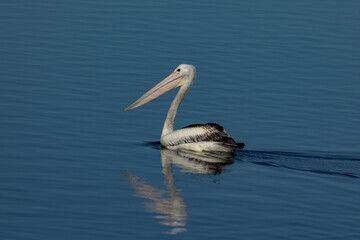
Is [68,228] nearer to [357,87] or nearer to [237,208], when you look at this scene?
[237,208]

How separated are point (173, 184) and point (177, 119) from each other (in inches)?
133

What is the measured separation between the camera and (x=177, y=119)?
12.4 m

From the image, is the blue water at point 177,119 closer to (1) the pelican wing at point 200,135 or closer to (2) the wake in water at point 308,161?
(2) the wake in water at point 308,161

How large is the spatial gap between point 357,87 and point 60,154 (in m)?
6.38

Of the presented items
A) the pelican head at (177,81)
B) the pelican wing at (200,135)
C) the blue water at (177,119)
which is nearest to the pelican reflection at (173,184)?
the blue water at (177,119)

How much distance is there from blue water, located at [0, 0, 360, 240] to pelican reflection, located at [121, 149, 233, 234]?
0.9 inches

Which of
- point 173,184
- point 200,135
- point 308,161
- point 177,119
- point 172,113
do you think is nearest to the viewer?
point 173,184

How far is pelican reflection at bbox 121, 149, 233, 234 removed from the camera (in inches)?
312

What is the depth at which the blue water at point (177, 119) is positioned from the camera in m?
7.99

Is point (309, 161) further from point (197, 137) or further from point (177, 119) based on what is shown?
point (177, 119)

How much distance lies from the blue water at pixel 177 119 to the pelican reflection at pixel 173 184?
0.02 metres

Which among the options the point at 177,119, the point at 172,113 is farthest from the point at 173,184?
the point at 177,119

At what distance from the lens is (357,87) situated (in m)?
14.2

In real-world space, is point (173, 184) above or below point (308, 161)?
below
